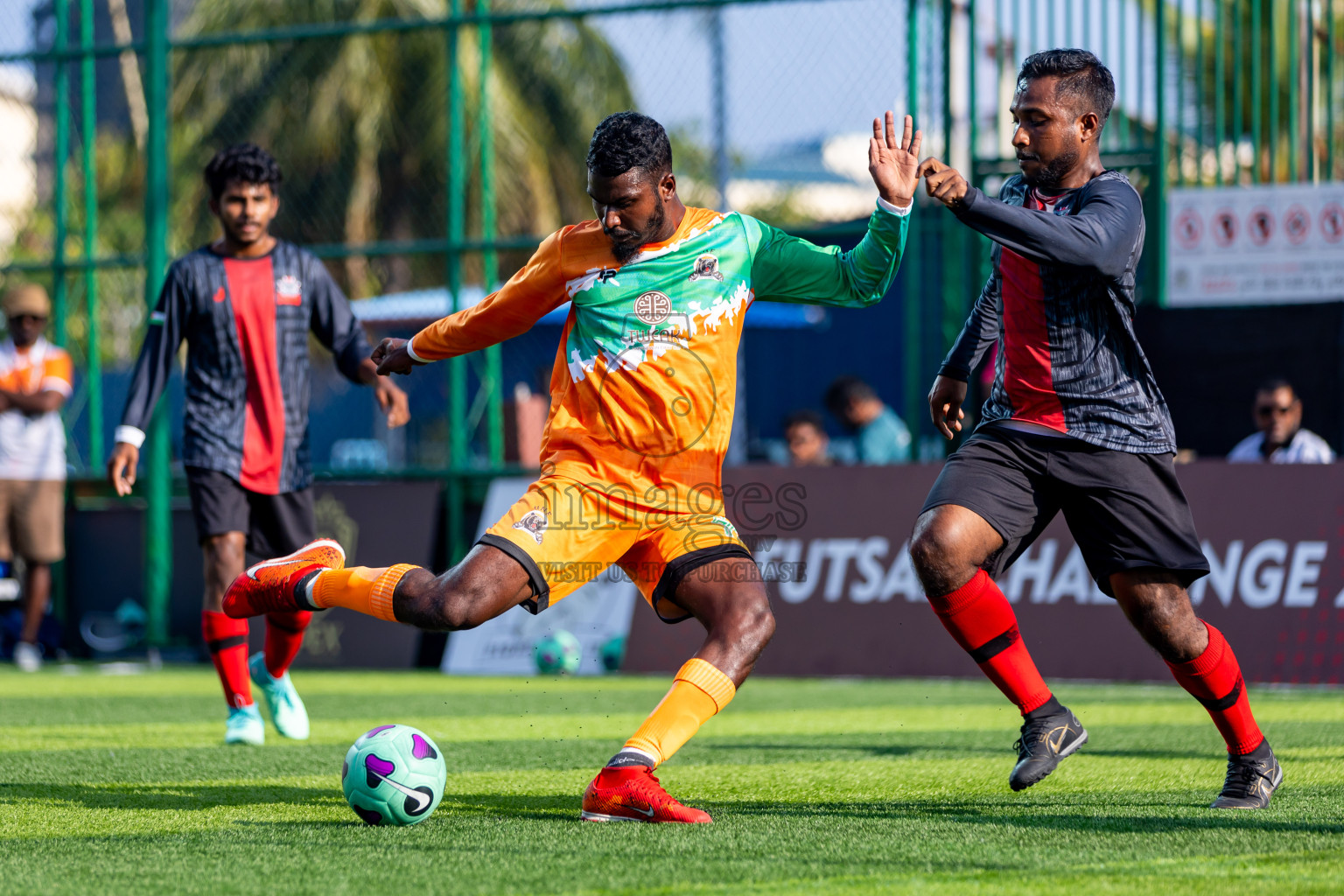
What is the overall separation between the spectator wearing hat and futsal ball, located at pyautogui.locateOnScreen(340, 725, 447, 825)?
736 cm

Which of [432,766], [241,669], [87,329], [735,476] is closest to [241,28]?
[87,329]

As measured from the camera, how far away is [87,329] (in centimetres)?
1224

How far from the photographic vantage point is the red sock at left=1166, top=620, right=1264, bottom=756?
4574 mm

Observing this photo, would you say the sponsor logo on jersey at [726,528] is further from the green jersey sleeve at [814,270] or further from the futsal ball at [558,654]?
the futsal ball at [558,654]

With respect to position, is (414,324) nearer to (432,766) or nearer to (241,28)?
(432,766)

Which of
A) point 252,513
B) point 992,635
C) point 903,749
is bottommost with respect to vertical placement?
point 903,749

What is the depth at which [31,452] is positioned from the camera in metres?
11.2

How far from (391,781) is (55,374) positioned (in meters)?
7.87

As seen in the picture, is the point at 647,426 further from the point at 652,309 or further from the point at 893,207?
the point at 893,207

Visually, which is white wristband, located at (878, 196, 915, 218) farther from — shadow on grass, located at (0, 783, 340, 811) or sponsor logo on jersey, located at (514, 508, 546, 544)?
shadow on grass, located at (0, 783, 340, 811)

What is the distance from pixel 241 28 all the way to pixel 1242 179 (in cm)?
1915

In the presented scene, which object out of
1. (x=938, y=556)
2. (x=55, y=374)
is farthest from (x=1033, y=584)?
(x=55, y=374)

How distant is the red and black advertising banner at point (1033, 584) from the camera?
8.66 meters

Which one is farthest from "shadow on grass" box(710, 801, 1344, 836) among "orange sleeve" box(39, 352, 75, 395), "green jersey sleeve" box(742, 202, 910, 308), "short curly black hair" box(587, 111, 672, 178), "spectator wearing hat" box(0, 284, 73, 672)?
"orange sleeve" box(39, 352, 75, 395)
